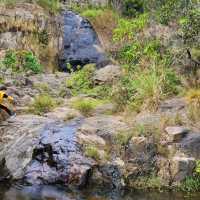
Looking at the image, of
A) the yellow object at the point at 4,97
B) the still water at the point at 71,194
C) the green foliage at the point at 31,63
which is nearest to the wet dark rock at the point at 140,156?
the still water at the point at 71,194

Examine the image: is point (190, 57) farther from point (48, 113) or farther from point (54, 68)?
point (54, 68)

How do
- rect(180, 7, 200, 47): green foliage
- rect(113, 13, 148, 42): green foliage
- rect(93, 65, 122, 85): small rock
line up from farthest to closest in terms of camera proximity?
rect(113, 13, 148, 42): green foliage → rect(93, 65, 122, 85): small rock → rect(180, 7, 200, 47): green foliage

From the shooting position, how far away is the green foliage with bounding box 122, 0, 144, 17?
2314 cm

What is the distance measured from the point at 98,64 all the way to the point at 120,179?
364 inches

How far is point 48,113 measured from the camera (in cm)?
1280

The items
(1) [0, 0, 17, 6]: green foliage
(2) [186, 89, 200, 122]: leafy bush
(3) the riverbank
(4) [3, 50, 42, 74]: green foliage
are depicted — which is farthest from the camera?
(1) [0, 0, 17, 6]: green foliage

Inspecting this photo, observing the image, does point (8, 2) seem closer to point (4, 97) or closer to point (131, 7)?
point (131, 7)

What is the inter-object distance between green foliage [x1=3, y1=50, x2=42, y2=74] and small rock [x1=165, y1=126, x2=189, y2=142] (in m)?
7.34

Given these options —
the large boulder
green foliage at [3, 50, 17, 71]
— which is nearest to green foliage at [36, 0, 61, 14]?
green foliage at [3, 50, 17, 71]

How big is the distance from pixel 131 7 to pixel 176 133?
13499mm

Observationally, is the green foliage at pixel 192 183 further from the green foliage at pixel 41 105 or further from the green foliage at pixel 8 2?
the green foliage at pixel 8 2

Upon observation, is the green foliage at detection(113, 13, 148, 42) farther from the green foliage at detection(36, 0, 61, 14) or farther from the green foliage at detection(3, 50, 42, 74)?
the green foliage at detection(3, 50, 42, 74)

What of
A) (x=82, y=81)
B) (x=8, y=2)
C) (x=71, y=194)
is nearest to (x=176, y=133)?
(x=71, y=194)

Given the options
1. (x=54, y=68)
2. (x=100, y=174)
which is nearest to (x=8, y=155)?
(x=100, y=174)
